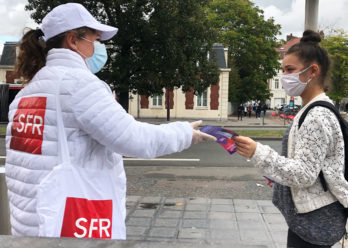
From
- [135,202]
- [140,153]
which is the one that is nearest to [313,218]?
[140,153]

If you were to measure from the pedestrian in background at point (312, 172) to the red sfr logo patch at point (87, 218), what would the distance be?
33.3 inches

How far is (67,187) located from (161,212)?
12.1 ft

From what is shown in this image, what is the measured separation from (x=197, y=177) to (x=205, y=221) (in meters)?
3.12

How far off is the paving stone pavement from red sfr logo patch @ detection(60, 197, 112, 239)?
2.37m

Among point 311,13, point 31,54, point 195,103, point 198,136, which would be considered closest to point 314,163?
point 198,136

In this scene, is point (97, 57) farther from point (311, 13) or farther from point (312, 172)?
point (311, 13)

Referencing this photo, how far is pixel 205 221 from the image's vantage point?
4637mm

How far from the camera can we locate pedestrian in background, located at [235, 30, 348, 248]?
1776 mm

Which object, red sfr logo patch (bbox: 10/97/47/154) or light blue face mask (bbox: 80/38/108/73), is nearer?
red sfr logo patch (bbox: 10/97/47/154)

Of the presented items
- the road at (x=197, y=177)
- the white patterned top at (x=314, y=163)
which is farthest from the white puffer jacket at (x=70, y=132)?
the road at (x=197, y=177)

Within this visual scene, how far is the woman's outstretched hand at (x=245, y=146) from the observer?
1.90 metres

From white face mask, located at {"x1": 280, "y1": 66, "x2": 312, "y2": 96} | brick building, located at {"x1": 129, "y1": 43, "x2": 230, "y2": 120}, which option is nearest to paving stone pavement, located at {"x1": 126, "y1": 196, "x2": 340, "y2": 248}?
white face mask, located at {"x1": 280, "y1": 66, "x2": 312, "y2": 96}

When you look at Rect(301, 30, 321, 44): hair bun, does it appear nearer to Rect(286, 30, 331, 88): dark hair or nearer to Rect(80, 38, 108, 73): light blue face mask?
Rect(286, 30, 331, 88): dark hair

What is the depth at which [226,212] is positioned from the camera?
5035 millimetres
